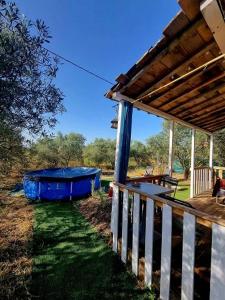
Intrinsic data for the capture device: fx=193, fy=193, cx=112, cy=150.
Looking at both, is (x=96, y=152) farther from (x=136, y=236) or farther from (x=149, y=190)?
(x=136, y=236)

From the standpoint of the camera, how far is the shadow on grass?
2.57 metres

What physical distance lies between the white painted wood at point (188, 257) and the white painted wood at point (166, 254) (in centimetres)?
24

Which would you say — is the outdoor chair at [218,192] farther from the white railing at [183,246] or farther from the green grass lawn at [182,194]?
the white railing at [183,246]

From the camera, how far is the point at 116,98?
12.8 feet

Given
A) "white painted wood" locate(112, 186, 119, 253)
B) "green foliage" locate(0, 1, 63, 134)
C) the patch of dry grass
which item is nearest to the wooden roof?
"green foliage" locate(0, 1, 63, 134)

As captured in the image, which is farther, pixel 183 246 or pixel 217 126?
pixel 217 126

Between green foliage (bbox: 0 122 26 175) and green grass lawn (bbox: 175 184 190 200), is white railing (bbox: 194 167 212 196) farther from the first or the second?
green foliage (bbox: 0 122 26 175)

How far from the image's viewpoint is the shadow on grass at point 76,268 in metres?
2.57

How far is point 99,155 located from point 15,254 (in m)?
23.4

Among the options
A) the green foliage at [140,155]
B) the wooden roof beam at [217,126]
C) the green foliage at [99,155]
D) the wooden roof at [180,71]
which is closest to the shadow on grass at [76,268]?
the wooden roof at [180,71]

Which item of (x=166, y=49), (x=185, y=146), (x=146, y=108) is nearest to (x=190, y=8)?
(x=166, y=49)

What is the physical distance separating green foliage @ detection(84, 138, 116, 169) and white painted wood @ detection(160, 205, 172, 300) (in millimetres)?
24031

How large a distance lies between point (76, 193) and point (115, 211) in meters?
5.11

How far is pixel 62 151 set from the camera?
23.4 metres
